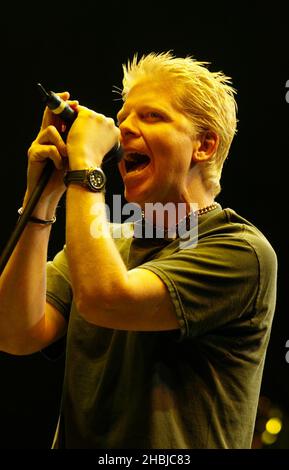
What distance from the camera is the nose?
4.52 feet

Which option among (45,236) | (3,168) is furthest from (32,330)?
(3,168)

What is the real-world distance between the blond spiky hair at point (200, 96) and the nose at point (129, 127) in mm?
100

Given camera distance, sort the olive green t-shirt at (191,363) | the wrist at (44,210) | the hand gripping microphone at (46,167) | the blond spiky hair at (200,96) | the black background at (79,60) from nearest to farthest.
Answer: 1. the hand gripping microphone at (46,167)
2. the olive green t-shirt at (191,363)
3. the wrist at (44,210)
4. the blond spiky hair at (200,96)
5. the black background at (79,60)

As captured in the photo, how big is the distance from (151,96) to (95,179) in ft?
1.13

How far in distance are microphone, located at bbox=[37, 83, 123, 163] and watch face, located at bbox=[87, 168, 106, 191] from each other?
0.09m

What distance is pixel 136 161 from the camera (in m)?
1.41

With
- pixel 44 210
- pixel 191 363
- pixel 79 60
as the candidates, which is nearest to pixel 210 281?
pixel 191 363

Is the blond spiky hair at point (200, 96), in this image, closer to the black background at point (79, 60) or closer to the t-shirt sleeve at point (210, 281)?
the t-shirt sleeve at point (210, 281)

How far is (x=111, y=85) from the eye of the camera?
272 centimetres

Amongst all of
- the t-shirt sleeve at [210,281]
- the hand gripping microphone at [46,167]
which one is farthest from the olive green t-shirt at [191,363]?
the hand gripping microphone at [46,167]

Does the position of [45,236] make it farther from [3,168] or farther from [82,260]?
[3,168]

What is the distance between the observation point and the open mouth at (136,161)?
1391 millimetres

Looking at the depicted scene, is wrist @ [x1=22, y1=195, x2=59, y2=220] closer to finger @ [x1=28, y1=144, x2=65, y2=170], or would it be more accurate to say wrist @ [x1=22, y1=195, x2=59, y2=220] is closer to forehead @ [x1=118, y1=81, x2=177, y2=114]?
finger @ [x1=28, y1=144, x2=65, y2=170]

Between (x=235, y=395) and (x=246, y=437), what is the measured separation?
0.32 ft
